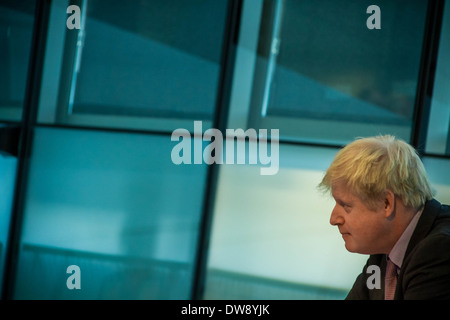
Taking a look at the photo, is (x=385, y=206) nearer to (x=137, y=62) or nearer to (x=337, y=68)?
(x=337, y=68)

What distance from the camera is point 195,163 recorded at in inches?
179

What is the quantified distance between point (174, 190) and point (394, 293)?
11.0 ft

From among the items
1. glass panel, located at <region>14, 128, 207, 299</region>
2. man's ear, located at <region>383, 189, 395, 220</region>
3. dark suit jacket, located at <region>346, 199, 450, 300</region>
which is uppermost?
man's ear, located at <region>383, 189, 395, 220</region>

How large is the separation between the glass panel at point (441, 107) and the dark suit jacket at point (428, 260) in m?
2.80

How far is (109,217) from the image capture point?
479cm

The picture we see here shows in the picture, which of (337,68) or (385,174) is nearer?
(385,174)

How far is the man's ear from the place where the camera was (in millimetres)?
1442

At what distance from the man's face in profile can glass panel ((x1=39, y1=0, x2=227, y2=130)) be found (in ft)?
10.2

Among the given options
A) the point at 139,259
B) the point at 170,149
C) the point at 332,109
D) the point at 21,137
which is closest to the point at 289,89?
the point at 332,109

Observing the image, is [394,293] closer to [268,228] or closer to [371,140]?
[371,140]

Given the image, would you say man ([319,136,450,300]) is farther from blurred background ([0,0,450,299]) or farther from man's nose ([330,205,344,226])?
blurred background ([0,0,450,299])

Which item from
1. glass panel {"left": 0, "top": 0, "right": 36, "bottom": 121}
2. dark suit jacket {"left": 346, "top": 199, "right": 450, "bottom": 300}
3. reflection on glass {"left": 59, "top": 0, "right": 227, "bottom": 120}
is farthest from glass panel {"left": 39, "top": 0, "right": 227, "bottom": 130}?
dark suit jacket {"left": 346, "top": 199, "right": 450, "bottom": 300}

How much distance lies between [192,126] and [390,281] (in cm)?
320

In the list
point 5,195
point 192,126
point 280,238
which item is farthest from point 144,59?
point 280,238
